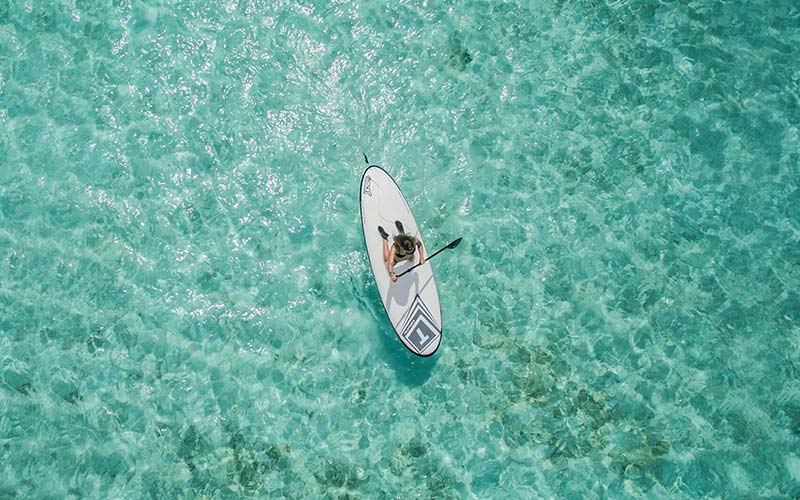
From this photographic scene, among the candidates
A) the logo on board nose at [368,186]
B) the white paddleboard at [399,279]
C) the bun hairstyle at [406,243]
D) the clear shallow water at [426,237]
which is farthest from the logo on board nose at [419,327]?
the logo on board nose at [368,186]

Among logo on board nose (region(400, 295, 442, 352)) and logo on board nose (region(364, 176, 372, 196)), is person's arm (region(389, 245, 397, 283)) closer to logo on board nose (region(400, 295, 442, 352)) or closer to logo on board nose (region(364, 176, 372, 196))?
logo on board nose (region(400, 295, 442, 352))

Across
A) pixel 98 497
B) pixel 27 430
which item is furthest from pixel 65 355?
pixel 98 497

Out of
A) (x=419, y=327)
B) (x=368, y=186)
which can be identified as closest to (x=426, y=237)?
(x=368, y=186)

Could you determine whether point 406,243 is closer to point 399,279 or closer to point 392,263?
point 392,263

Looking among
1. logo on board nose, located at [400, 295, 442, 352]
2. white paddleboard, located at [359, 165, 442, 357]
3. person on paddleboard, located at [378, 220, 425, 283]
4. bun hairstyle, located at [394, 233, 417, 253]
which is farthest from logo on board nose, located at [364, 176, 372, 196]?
logo on board nose, located at [400, 295, 442, 352]

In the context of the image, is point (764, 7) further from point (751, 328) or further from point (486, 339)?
point (486, 339)
